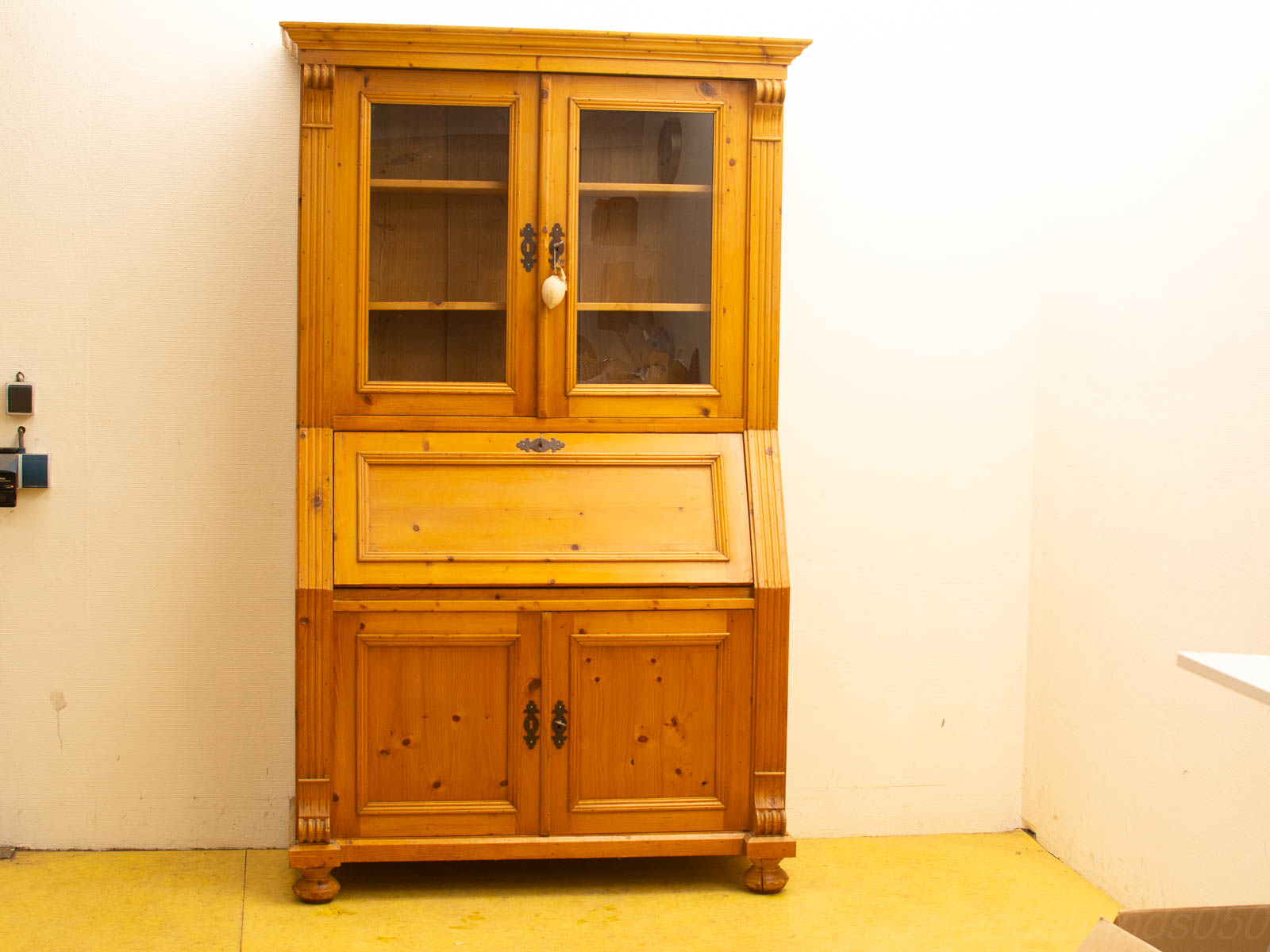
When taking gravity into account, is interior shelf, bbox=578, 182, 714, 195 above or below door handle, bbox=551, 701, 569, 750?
above

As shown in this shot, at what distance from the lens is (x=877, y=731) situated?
2943mm

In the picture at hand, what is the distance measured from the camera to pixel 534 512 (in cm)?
242

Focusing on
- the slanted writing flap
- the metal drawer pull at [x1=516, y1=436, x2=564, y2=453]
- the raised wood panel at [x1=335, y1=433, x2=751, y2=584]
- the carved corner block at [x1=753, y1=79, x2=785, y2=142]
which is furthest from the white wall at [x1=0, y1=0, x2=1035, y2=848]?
the slanted writing flap

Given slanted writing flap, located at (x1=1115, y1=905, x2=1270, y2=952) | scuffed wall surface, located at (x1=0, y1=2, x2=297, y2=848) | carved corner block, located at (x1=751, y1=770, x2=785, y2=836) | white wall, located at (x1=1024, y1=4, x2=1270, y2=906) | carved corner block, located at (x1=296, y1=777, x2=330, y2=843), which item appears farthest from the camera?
scuffed wall surface, located at (x1=0, y1=2, x2=297, y2=848)

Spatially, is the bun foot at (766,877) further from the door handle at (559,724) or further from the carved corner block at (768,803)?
the door handle at (559,724)

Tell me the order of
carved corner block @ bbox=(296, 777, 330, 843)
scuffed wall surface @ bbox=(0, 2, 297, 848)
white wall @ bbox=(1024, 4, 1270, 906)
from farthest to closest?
scuffed wall surface @ bbox=(0, 2, 297, 848) → carved corner block @ bbox=(296, 777, 330, 843) → white wall @ bbox=(1024, 4, 1270, 906)

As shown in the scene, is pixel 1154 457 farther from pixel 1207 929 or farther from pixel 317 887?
pixel 317 887

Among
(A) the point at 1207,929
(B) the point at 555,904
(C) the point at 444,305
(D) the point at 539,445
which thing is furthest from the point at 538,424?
(A) the point at 1207,929

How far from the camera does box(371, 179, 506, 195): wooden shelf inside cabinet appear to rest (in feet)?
8.09

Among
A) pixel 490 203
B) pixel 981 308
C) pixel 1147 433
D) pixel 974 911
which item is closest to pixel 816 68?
pixel 981 308

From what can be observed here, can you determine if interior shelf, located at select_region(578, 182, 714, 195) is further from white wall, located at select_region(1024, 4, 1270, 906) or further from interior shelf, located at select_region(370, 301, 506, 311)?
white wall, located at select_region(1024, 4, 1270, 906)

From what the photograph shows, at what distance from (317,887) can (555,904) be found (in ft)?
1.76

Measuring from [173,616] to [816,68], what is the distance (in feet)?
7.28

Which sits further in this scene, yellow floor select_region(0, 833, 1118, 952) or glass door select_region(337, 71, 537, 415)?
glass door select_region(337, 71, 537, 415)
